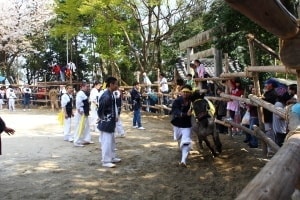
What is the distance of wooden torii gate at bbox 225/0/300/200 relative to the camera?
70.4 inches

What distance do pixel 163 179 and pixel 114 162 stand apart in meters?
1.65

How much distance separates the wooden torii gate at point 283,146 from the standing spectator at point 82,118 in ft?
24.1

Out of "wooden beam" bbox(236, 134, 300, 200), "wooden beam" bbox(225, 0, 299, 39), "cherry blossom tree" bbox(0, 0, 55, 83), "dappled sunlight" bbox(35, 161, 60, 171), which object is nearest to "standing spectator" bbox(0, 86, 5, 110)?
"cherry blossom tree" bbox(0, 0, 55, 83)

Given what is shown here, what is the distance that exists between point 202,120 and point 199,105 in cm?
35

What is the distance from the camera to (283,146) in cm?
252

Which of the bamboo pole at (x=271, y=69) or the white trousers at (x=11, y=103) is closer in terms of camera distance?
the bamboo pole at (x=271, y=69)

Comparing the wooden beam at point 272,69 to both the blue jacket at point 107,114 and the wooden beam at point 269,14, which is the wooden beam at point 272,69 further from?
the blue jacket at point 107,114

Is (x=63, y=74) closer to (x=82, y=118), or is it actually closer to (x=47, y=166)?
(x=82, y=118)

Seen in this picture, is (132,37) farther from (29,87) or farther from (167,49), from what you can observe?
(29,87)

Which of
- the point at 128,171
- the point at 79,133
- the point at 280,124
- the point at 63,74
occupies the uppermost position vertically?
the point at 63,74

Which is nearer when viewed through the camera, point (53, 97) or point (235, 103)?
point (235, 103)

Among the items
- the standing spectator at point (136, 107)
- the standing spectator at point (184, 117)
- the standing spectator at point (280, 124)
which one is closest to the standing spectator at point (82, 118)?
the standing spectator at point (136, 107)

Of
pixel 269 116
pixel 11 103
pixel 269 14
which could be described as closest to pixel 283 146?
pixel 269 14

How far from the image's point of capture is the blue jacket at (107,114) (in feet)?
26.3
